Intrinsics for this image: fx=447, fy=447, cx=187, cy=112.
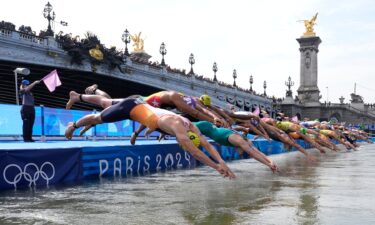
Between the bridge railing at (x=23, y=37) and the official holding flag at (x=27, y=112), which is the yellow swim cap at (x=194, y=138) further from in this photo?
the bridge railing at (x=23, y=37)

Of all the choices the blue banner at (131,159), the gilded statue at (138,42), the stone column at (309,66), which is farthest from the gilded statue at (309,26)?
the blue banner at (131,159)

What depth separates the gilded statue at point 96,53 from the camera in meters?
48.7

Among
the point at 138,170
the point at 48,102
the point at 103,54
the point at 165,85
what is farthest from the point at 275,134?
the point at 165,85

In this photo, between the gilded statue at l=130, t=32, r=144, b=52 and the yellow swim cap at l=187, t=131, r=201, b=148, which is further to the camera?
the gilded statue at l=130, t=32, r=144, b=52

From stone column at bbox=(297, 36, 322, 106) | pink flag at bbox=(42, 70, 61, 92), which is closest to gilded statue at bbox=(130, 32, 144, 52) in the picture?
stone column at bbox=(297, 36, 322, 106)

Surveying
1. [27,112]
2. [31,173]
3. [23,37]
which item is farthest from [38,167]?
[23,37]

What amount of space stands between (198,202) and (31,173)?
14.2 feet

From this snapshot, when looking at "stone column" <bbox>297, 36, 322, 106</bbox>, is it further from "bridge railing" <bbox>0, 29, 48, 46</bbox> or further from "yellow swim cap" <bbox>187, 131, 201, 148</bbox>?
"yellow swim cap" <bbox>187, 131, 201, 148</bbox>

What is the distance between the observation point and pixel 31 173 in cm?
982

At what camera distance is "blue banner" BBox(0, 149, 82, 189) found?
935 centimetres

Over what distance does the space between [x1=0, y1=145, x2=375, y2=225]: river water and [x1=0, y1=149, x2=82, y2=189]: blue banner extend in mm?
550

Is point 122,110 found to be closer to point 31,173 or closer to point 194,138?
point 194,138

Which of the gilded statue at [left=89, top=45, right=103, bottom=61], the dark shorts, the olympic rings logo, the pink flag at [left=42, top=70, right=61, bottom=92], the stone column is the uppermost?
the stone column

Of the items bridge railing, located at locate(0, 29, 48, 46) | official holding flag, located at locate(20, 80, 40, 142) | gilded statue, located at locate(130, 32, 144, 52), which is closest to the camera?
official holding flag, located at locate(20, 80, 40, 142)
